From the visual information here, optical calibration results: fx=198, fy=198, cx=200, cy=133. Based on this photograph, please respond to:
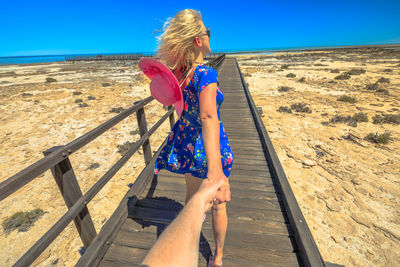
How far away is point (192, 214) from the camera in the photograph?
26.5 inches

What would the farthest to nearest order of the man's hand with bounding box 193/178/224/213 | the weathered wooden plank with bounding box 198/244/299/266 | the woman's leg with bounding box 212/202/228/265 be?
the weathered wooden plank with bounding box 198/244/299/266 → the woman's leg with bounding box 212/202/228/265 → the man's hand with bounding box 193/178/224/213

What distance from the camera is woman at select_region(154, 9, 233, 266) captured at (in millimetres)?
1057

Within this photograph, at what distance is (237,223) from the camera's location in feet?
7.94

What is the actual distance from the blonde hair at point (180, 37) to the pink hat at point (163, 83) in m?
0.10

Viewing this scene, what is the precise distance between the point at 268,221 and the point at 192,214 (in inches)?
82.8

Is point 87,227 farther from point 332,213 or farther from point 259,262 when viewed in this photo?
point 332,213

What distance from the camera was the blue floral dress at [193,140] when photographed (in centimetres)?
114

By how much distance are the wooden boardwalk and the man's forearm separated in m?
1.69

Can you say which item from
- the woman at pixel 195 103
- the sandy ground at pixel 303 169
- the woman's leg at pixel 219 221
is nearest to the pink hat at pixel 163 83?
the woman at pixel 195 103

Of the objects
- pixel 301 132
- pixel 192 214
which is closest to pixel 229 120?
pixel 301 132

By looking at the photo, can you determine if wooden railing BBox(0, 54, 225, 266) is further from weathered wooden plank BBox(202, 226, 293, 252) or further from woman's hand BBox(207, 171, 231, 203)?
weathered wooden plank BBox(202, 226, 293, 252)

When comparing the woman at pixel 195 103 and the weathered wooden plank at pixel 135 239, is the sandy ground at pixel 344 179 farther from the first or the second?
the woman at pixel 195 103

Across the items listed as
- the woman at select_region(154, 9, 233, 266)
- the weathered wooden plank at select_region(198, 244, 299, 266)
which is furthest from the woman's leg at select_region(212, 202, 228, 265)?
the weathered wooden plank at select_region(198, 244, 299, 266)

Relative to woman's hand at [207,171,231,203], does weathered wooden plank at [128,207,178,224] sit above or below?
below
